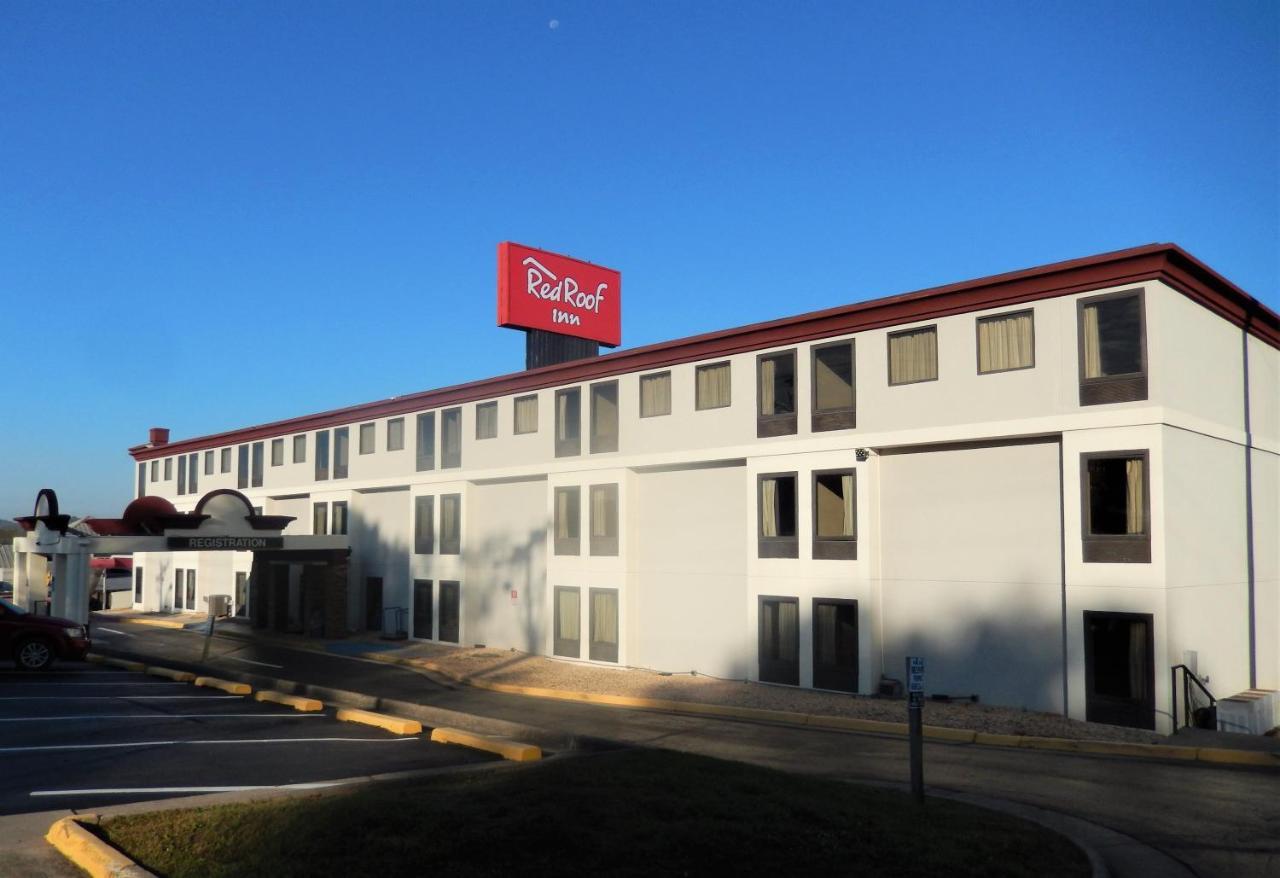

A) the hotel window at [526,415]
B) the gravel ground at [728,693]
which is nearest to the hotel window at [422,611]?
the gravel ground at [728,693]

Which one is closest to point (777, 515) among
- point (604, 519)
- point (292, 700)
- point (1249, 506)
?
point (604, 519)

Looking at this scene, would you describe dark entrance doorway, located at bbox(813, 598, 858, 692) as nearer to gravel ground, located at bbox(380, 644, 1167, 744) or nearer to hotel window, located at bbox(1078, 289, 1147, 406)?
gravel ground, located at bbox(380, 644, 1167, 744)

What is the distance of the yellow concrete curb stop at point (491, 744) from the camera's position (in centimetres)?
1455

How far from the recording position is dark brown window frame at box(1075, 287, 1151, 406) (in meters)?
19.9

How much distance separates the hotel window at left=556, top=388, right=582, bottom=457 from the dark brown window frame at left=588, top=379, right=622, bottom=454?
488 millimetres

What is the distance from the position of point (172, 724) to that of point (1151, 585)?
56.4 feet

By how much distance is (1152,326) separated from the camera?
19828mm

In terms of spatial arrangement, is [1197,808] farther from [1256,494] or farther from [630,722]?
[1256,494]

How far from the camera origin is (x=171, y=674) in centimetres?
2588

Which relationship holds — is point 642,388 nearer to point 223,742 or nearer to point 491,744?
point 491,744

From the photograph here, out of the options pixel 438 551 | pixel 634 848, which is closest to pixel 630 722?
pixel 634 848

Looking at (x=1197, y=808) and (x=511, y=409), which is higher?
(x=511, y=409)

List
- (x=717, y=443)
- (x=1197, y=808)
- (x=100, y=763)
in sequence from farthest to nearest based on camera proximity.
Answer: (x=717, y=443), (x=100, y=763), (x=1197, y=808)

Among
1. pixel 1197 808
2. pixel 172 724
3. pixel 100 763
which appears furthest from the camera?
pixel 172 724
